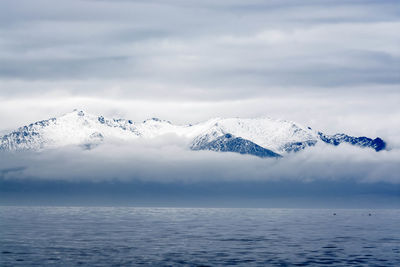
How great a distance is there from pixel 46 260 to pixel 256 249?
48168mm

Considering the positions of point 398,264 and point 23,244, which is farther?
point 23,244

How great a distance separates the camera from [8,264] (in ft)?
412

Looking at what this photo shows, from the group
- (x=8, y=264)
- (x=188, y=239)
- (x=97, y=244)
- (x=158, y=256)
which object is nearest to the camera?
(x=8, y=264)

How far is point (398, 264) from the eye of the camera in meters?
129

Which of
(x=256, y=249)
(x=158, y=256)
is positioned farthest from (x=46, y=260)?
(x=256, y=249)

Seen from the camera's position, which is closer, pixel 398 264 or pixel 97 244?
pixel 398 264

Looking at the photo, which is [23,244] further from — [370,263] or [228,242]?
[370,263]

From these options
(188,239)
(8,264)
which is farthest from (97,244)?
(8,264)

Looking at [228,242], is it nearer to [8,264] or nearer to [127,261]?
[127,261]

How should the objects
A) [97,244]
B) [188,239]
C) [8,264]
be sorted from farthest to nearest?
1. [188,239]
2. [97,244]
3. [8,264]

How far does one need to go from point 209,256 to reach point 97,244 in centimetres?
3656

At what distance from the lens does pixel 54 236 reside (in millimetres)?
190625

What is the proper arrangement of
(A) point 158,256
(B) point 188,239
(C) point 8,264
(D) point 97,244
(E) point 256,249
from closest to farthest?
(C) point 8,264 < (A) point 158,256 < (E) point 256,249 < (D) point 97,244 < (B) point 188,239

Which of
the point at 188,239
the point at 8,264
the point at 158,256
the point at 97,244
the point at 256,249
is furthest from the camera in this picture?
the point at 188,239
